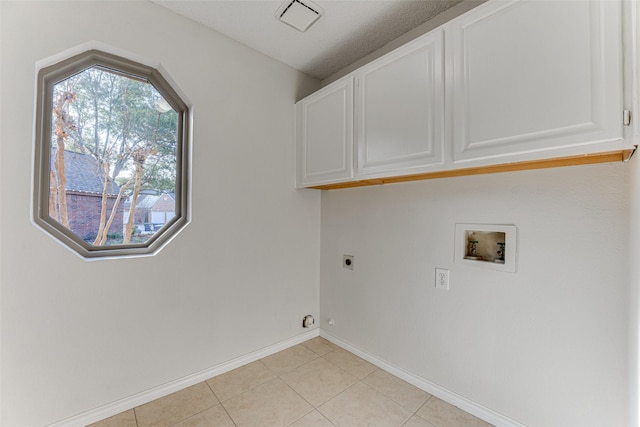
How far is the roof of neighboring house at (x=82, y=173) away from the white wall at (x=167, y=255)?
183 millimetres

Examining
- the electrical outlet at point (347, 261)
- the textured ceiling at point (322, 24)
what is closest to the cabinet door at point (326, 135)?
the textured ceiling at point (322, 24)

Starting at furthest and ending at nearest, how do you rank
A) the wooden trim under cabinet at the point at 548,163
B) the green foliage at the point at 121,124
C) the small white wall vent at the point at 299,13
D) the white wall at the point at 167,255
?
the small white wall vent at the point at 299,13, the green foliage at the point at 121,124, the white wall at the point at 167,255, the wooden trim under cabinet at the point at 548,163

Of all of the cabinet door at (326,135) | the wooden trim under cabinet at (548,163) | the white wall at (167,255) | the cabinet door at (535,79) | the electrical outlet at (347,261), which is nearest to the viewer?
the cabinet door at (535,79)

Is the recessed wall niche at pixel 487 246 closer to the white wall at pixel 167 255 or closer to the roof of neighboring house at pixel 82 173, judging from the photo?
the white wall at pixel 167 255

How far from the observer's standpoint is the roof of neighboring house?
1.50 meters

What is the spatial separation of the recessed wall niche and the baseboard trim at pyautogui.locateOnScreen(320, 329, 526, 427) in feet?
2.68

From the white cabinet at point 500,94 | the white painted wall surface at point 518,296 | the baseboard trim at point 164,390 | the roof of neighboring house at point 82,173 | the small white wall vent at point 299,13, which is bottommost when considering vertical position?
the baseboard trim at point 164,390

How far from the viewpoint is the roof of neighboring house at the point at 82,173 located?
1502 mm

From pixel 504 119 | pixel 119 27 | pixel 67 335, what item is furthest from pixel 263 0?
pixel 67 335

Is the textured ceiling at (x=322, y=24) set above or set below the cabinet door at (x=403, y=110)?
above

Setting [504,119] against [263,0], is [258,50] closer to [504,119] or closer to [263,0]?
[263,0]

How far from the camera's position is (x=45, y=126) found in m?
1.42

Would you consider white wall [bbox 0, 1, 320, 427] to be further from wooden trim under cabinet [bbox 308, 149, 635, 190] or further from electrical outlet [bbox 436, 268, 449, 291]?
wooden trim under cabinet [bbox 308, 149, 635, 190]

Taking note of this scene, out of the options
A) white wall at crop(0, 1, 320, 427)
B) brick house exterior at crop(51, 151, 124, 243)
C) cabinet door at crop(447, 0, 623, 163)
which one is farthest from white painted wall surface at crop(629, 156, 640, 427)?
brick house exterior at crop(51, 151, 124, 243)
